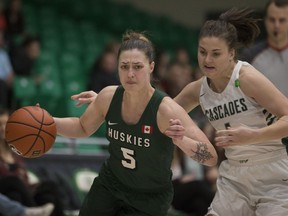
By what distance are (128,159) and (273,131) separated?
3.26 feet

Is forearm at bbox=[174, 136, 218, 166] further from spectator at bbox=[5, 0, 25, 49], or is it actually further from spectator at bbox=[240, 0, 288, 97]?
spectator at bbox=[5, 0, 25, 49]

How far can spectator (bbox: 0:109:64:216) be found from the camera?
7348 millimetres

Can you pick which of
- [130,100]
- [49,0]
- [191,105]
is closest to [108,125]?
[130,100]

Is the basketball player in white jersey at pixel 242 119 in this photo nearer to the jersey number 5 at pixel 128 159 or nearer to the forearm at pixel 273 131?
the forearm at pixel 273 131

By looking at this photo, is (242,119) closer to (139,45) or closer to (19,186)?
(139,45)

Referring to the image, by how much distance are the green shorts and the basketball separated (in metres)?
0.47

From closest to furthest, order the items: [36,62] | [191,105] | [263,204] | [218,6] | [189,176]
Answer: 1. [263,204]
2. [191,105]
3. [189,176]
4. [36,62]
5. [218,6]

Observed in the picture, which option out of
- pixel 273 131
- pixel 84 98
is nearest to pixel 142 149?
pixel 84 98

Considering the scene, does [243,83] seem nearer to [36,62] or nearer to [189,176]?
[189,176]

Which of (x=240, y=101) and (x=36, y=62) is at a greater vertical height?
(x=240, y=101)

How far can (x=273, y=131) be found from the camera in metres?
4.71

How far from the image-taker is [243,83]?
16.3 ft

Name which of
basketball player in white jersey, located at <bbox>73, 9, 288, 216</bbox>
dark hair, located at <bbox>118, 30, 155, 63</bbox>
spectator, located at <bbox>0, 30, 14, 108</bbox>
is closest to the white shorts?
basketball player in white jersey, located at <bbox>73, 9, 288, 216</bbox>

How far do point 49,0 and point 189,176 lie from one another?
6.77m
